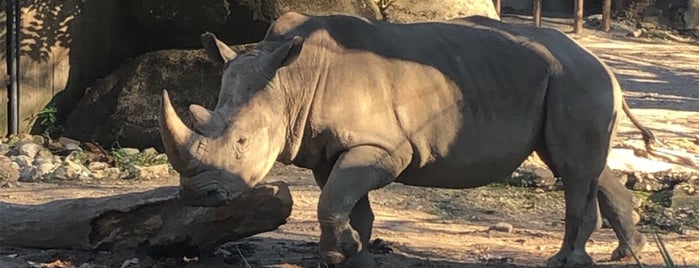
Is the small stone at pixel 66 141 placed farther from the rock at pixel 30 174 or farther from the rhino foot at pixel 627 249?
the rhino foot at pixel 627 249

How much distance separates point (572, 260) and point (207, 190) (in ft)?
6.90

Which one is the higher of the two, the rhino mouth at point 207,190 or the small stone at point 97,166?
the rhino mouth at point 207,190

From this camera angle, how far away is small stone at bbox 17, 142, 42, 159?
33.1 ft

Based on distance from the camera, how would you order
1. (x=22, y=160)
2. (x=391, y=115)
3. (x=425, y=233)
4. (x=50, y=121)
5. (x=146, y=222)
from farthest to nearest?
(x=50, y=121) → (x=22, y=160) → (x=425, y=233) → (x=146, y=222) → (x=391, y=115)

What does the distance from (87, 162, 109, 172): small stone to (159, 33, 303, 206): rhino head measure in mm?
4467

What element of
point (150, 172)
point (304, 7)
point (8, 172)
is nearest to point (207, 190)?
point (150, 172)

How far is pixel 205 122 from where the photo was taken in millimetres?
5156

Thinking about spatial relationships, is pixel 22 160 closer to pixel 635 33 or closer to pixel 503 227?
pixel 503 227

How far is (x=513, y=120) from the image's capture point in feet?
19.7

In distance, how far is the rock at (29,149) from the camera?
397 inches

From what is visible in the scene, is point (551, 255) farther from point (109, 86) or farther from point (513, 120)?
point (109, 86)

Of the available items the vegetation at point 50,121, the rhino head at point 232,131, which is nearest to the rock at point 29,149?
the vegetation at point 50,121

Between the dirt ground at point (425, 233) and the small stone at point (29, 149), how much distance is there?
34.9 inches

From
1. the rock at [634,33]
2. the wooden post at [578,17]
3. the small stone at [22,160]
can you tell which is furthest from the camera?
the rock at [634,33]
